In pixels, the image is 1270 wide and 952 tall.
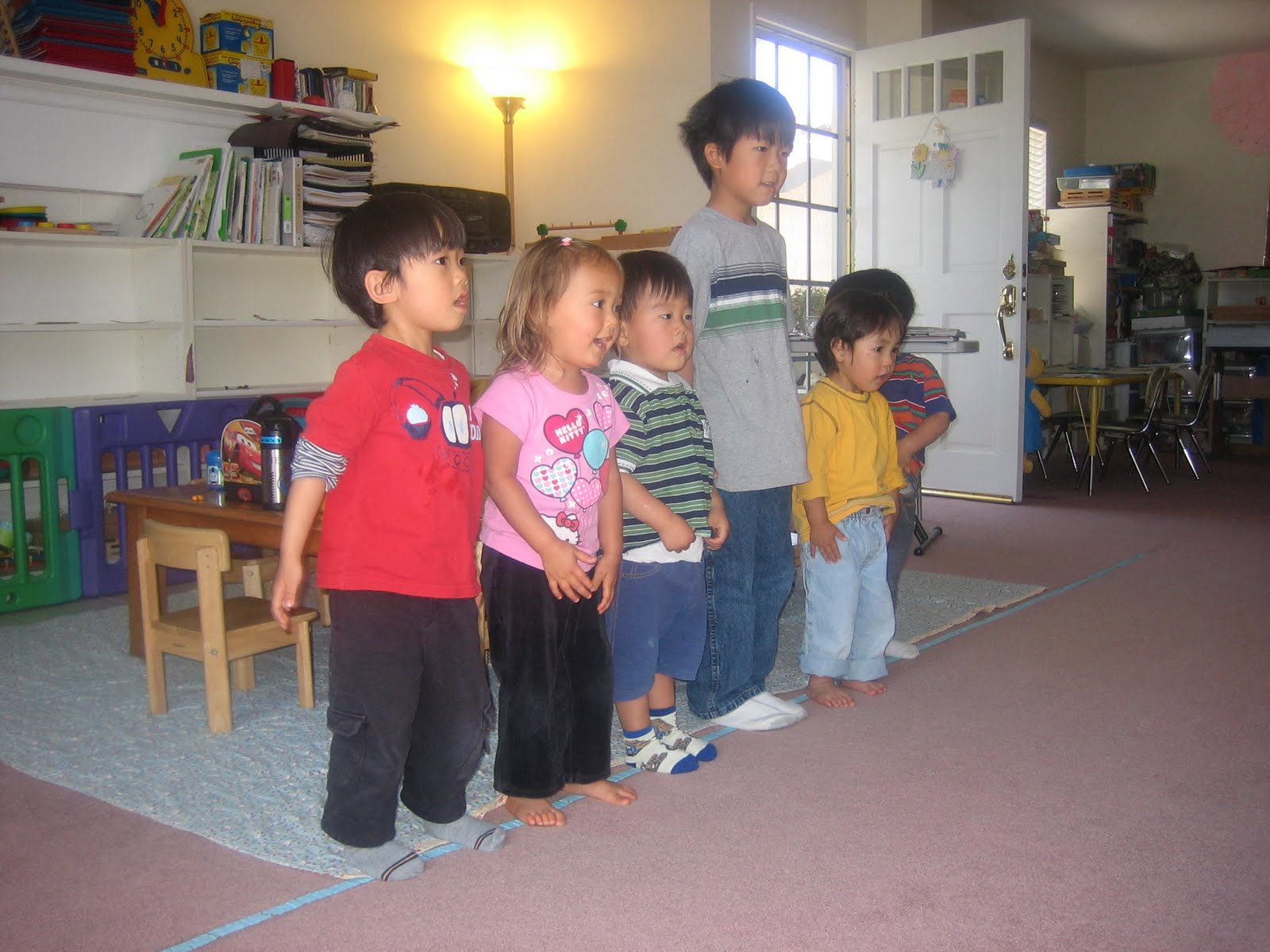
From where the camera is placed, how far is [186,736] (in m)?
A: 2.16

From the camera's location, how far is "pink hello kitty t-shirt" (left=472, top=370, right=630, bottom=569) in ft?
5.45

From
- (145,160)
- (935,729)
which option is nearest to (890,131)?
(145,160)

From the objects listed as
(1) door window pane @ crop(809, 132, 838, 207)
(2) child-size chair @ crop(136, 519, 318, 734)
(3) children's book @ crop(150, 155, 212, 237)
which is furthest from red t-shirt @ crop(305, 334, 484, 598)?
(1) door window pane @ crop(809, 132, 838, 207)

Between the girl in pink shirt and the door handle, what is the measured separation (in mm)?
3659

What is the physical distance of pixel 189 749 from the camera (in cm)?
209

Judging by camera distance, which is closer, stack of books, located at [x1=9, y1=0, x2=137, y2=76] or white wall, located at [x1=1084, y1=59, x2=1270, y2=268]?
stack of books, located at [x1=9, y1=0, x2=137, y2=76]

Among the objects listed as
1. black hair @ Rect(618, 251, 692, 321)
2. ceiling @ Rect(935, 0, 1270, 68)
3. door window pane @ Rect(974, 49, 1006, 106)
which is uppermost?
ceiling @ Rect(935, 0, 1270, 68)

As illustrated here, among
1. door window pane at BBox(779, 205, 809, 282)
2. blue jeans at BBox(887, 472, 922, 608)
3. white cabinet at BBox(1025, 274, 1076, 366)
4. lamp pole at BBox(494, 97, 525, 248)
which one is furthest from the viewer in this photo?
white cabinet at BBox(1025, 274, 1076, 366)

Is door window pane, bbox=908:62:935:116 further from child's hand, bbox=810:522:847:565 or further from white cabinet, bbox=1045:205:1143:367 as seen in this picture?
child's hand, bbox=810:522:847:565

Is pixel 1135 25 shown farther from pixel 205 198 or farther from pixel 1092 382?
pixel 205 198

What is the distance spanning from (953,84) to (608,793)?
4.32 m

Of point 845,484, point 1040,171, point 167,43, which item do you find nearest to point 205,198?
point 167,43

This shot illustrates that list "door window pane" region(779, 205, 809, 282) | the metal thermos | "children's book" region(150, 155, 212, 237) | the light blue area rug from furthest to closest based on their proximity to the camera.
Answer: "door window pane" region(779, 205, 809, 282) < "children's book" region(150, 155, 212, 237) < the metal thermos < the light blue area rug

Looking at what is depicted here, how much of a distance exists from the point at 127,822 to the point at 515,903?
2.31ft
